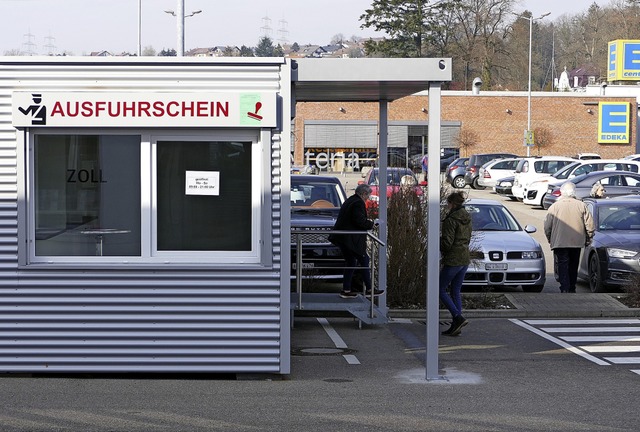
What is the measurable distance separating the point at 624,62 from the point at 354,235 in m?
62.9

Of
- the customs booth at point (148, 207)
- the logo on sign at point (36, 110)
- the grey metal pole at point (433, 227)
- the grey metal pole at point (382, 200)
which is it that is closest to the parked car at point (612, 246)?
the grey metal pole at point (382, 200)

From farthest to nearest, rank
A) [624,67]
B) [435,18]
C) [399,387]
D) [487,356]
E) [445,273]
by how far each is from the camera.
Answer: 1. [435,18]
2. [624,67]
3. [445,273]
4. [487,356]
5. [399,387]

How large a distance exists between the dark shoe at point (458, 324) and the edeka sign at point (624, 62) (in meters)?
62.1

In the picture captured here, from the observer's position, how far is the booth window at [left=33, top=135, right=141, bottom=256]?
1002cm

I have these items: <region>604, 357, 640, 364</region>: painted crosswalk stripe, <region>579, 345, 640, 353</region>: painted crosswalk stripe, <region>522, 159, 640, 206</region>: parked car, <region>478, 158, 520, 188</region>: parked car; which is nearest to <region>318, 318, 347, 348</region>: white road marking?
<region>579, 345, 640, 353</region>: painted crosswalk stripe

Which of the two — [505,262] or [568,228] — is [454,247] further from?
[505,262]

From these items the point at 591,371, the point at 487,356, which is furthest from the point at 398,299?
the point at 591,371

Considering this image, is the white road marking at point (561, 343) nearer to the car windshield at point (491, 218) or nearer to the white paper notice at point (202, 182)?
the car windshield at point (491, 218)

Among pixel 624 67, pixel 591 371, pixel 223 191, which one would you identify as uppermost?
pixel 624 67

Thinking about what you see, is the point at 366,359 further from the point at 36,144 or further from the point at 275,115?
the point at 36,144

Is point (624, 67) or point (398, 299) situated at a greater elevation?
point (624, 67)

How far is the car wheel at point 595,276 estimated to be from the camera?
1666cm

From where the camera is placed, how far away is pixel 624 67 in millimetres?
72250

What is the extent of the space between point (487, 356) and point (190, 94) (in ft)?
14.8
